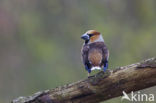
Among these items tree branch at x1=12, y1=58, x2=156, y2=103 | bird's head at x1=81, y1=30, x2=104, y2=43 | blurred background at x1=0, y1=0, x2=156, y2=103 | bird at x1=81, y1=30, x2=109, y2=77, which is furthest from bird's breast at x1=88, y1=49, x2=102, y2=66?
blurred background at x1=0, y1=0, x2=156, y2=103

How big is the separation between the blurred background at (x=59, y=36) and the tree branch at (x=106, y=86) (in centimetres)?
843

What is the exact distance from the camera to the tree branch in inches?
239

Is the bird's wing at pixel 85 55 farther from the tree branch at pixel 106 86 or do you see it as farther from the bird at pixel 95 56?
the tree branch at pixel 106 86

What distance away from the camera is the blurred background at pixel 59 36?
1530cm

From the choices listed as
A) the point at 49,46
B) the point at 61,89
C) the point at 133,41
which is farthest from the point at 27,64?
the point at 61,89

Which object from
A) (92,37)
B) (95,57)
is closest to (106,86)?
(95,57)

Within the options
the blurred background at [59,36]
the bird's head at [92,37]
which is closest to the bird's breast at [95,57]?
the bird's head at [92,37]

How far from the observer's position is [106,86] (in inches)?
243

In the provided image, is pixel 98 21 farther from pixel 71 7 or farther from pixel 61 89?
pixel 61 89

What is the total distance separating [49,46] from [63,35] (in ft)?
3.20

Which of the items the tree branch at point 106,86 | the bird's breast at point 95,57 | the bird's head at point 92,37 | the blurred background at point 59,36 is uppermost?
the blurred background at point 59,36

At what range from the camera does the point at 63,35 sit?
17016 mm

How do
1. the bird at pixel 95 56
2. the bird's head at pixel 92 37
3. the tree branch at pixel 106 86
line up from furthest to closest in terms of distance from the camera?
the bird's head at pixel 92 37 < the bird at pixel 95 56 < the tree branch at pixel 106 86

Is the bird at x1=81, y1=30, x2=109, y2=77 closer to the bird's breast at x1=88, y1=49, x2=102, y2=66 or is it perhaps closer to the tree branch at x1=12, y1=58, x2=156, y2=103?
the bird's breast at x1=88, y1=49, x2=102, y2=66
